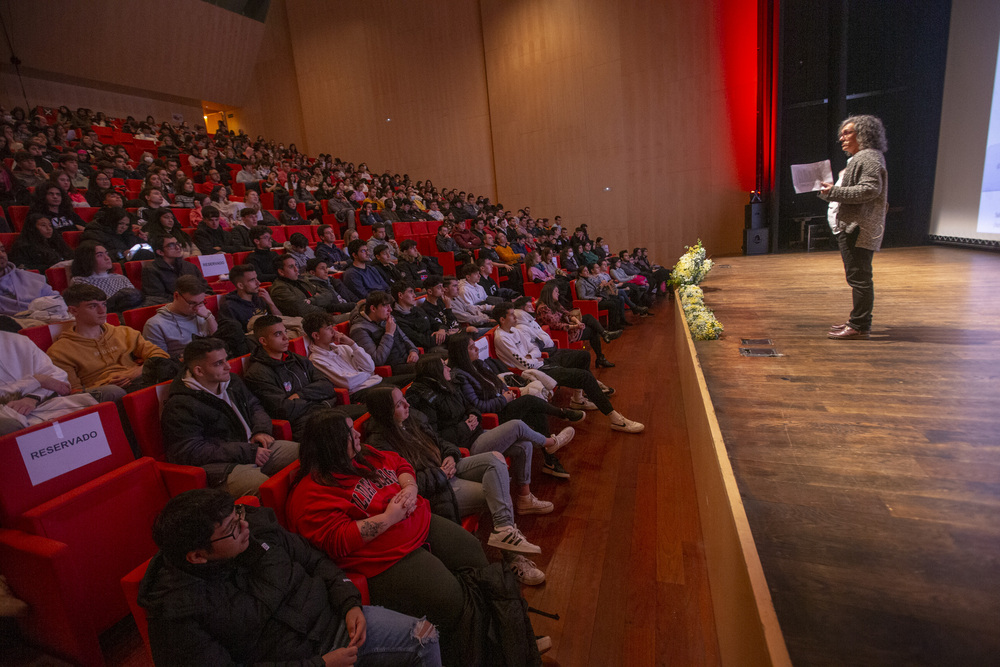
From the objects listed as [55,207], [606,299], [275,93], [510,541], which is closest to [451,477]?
[510,541]

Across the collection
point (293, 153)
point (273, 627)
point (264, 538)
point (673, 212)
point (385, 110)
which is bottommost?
point (273, 627)

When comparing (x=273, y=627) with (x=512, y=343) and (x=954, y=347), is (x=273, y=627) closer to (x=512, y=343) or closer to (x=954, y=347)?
(x=512, y=343)

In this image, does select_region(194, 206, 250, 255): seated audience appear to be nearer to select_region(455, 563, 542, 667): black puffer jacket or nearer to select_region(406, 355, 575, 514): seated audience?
select_region(406, 355, 575, 514): seated audience

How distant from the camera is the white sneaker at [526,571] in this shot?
1763mm

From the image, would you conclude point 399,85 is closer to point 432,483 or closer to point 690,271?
point 690,271

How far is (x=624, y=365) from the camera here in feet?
13.9

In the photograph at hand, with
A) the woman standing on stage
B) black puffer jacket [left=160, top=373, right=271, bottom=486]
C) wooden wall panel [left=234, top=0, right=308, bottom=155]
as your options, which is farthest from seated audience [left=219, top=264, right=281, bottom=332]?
wooden wall panel [left=234, top=0, right=308, bottom=155]

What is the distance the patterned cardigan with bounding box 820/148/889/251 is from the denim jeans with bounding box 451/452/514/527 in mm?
2011

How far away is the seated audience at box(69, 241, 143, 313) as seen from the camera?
9.23ft

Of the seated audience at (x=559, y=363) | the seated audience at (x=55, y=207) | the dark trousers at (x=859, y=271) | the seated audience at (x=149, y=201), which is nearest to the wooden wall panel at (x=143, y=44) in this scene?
the seated audience at (x=149, y=201)

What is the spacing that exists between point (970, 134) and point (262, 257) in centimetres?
698

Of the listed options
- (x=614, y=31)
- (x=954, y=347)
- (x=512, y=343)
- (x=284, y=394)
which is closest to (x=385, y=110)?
(x=614, y=31)

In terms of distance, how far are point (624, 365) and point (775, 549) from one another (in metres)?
3.12

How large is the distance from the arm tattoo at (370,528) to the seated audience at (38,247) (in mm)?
3186
